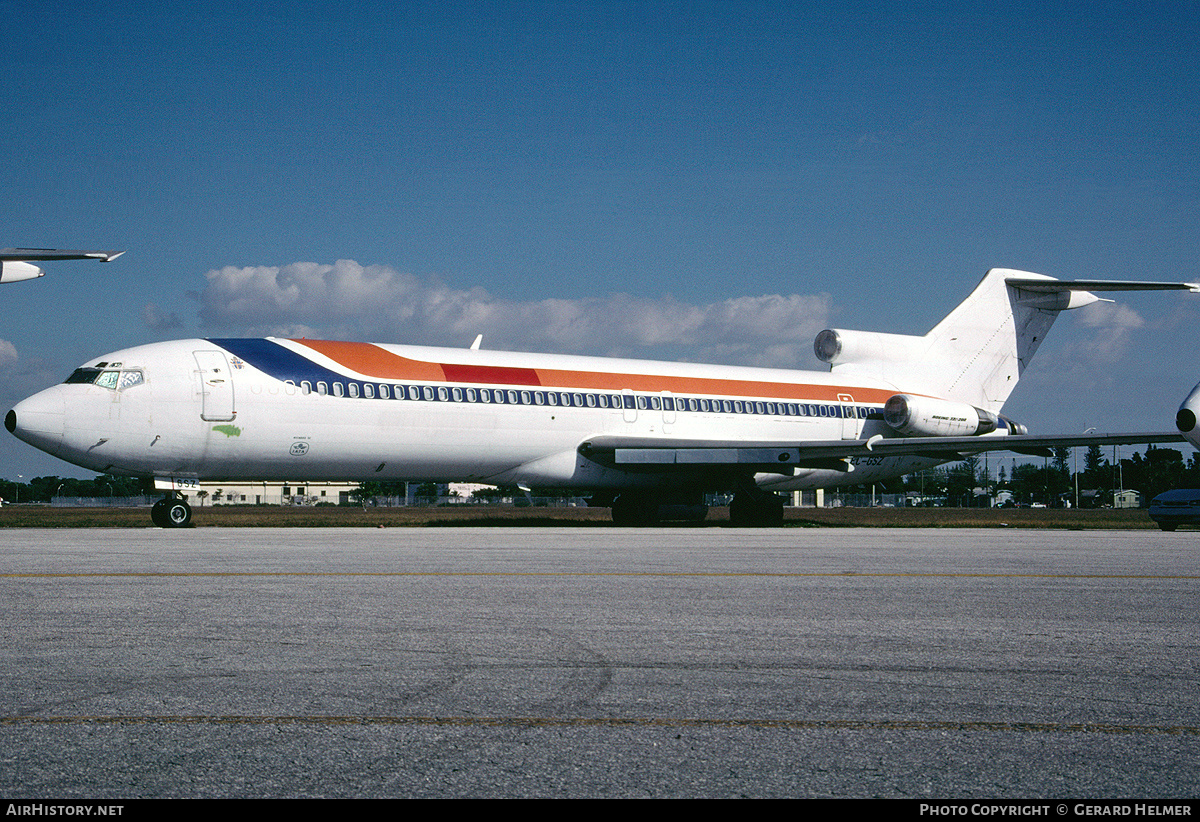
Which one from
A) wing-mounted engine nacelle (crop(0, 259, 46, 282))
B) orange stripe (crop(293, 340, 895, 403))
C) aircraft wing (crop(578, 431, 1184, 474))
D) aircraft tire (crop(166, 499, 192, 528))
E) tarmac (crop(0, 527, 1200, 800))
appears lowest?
tarmac (crop(0, 527, 1200, 800))

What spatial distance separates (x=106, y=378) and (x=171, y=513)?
316 cm

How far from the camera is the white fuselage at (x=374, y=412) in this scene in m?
21.9

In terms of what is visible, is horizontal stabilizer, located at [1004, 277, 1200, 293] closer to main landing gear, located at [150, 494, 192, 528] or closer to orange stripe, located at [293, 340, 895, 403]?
orange stripe, located at [293, 340, 895, 403]

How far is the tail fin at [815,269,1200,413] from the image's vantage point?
36.4 m

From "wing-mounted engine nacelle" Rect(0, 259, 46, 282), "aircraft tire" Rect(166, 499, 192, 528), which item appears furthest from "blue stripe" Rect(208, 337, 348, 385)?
"wing-mounted engine nacelle" Rect(0, 259, 46, 282)

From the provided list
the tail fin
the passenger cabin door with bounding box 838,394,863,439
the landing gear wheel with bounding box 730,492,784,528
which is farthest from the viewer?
the tail fin

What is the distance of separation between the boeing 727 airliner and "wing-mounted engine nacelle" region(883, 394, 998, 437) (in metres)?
0.07

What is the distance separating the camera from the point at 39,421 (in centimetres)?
2112

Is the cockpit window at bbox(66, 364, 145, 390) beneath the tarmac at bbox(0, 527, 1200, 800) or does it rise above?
above

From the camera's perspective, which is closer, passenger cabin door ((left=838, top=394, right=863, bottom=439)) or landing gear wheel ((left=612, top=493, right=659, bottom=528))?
landing gear wheel ((left=612, top=493, right=659, bottom=528))

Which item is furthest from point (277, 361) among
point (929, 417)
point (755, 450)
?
point (929, 417)

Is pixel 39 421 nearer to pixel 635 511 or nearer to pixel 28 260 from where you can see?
pixel 28 260
